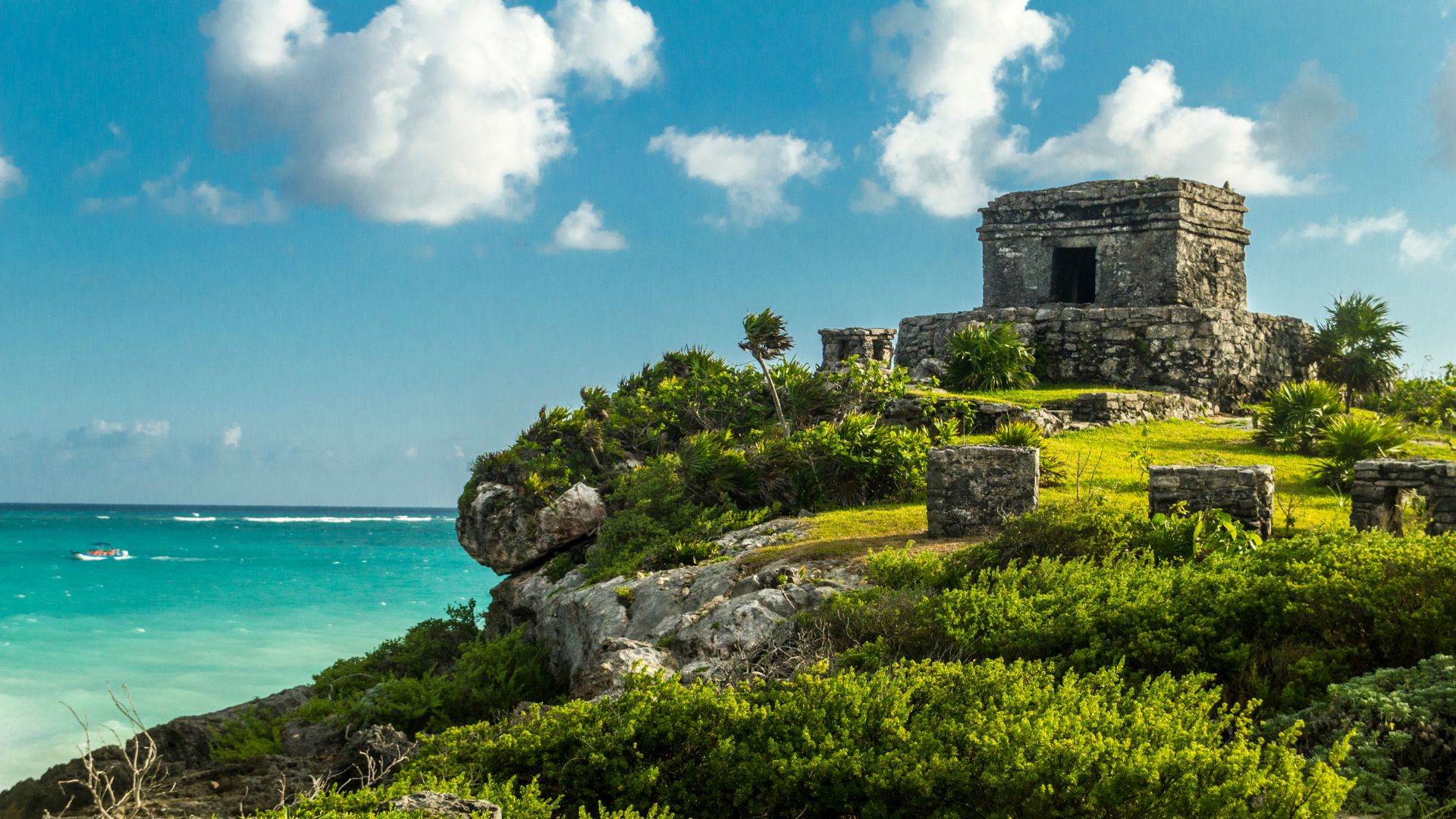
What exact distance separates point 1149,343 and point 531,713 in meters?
16.6

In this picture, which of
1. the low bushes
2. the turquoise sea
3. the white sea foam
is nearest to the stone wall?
the low bushes

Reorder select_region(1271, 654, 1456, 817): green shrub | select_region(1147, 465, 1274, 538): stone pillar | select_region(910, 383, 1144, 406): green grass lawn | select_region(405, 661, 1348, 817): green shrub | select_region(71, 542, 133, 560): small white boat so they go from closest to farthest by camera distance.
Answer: select_region(405, 661, 1348, 817): green shrub → select_region(1271, 654, 1456, 817): green shrub → select_region(1147, 465, 1274, 538): stone pillar → select_region(910, 383, 1144, 406): green grass lawn → select_region(71, 542, 133, 560): small white boat

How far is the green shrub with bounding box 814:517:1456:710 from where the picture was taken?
19.6 ft

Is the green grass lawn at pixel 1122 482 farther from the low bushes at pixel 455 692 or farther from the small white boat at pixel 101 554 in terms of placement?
the small white boat at pixel 101 554

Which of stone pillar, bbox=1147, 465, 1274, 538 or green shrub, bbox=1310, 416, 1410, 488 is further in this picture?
green shrub, bbox=1310, 416, 1410, 488

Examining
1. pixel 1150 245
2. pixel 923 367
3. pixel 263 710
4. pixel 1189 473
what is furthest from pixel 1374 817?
pixel 1150 245

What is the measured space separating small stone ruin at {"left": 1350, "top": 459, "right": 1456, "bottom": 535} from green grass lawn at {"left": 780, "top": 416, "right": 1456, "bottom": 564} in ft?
1.01

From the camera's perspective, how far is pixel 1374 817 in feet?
14.8

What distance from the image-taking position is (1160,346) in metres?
19.5

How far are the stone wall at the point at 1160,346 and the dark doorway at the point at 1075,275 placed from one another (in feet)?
7.74

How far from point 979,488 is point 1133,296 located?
12.2 metres

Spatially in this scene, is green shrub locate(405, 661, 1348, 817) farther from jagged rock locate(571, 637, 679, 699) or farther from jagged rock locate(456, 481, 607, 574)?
jagged rock locate(456, 481, 607, 574)

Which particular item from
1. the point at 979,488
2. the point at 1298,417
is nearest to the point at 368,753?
the point at 979,488

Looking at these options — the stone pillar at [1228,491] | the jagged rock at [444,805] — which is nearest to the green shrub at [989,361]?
the stone pillar at [1228,491]
